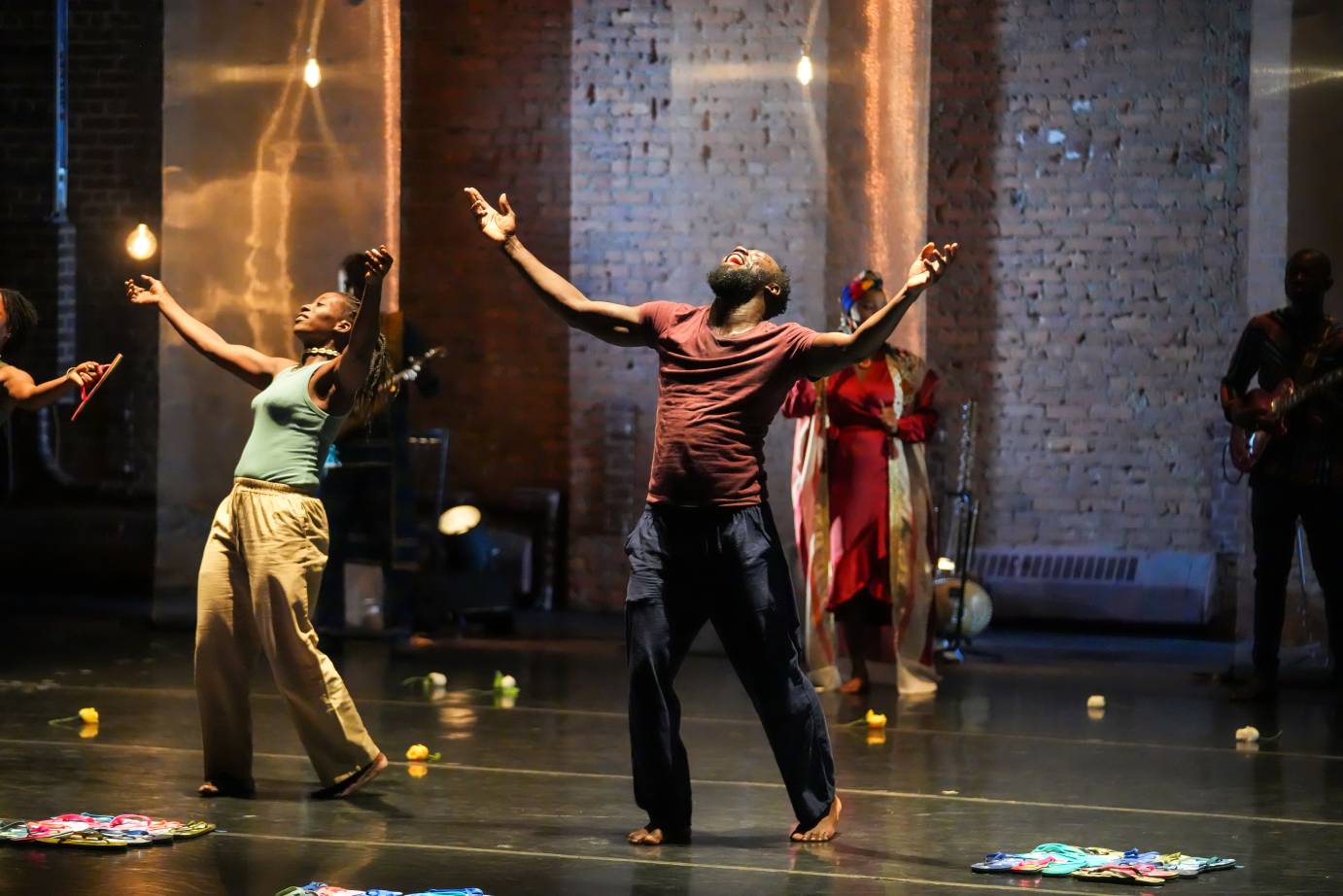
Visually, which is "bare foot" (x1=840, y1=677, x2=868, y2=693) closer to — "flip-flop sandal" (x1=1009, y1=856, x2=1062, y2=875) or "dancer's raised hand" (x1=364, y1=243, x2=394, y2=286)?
"flip-flop sandal" (x1=1009, y1=856, x2=1062, y2=875)

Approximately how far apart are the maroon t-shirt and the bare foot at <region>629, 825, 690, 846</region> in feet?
2.94

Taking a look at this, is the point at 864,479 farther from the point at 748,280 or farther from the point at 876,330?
the point at 876,330

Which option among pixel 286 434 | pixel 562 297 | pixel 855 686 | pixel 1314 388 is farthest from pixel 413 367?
pixel 562 297

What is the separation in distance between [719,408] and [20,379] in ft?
7.37

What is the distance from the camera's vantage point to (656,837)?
5359 millimetres

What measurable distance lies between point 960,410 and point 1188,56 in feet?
7.93

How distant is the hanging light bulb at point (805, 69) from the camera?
9.95m

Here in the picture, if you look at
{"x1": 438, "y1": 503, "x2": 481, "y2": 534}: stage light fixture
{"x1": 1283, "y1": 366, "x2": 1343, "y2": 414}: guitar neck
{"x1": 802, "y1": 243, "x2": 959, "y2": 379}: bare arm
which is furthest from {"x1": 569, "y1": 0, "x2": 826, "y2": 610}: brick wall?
{"x1": 802, "y1": 243, "x2": 959, "y2": 379}: bare arm

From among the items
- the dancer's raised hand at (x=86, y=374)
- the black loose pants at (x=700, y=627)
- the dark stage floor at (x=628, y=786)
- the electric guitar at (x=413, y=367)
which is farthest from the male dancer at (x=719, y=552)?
the electric guitar at (x=413, y=367)

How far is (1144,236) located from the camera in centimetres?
1153

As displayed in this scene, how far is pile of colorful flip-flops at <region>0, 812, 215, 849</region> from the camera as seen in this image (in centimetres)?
519

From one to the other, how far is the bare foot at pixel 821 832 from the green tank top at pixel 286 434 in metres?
1.79

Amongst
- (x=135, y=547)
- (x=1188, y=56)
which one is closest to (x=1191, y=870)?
(x=1188, y=56)

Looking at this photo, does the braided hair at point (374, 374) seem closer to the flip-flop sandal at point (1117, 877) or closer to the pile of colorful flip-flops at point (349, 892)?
the pile of colorful flip-flops at point (349, 892)
